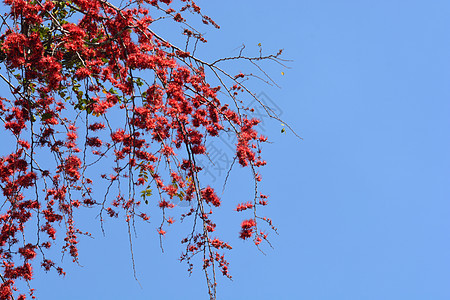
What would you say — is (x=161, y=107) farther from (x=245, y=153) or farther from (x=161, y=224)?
(x=161, y=224)

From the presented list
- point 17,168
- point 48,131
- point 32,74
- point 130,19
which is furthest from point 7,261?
point 130,19

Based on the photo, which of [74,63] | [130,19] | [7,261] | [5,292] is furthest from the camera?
[74,63]

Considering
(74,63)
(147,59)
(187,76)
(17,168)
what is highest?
(74,63)

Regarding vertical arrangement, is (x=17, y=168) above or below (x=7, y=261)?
above

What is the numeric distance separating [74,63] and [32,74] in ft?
4.33

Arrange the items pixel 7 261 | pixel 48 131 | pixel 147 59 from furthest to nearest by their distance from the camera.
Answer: pixel 7 261 → pixel 48 131 → pixel 147 59

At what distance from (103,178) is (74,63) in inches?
47.6

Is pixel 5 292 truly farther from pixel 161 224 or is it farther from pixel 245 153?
pixel 245 153

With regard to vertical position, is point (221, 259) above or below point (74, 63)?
below

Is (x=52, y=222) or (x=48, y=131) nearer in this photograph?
(x=48, y=131)

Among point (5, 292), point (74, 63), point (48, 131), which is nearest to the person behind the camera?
point (48, 131)

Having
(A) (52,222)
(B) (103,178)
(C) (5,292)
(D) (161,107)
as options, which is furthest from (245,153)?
(C) (5,292)

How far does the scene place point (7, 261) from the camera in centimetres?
358

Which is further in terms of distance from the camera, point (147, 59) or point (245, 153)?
point (245, 153)
